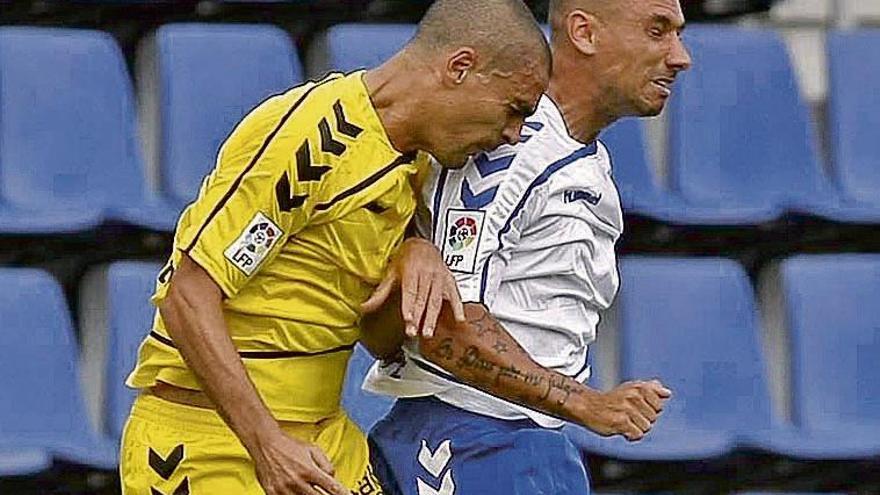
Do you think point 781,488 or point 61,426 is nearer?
point 61,426

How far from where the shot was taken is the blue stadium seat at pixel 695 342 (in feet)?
18.3

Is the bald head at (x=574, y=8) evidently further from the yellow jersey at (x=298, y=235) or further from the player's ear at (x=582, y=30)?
the yellow jersey at (x=298, y=235)

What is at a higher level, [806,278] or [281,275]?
[281,275]

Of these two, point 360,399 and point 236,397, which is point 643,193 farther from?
point 236,397

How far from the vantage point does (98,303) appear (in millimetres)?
5371

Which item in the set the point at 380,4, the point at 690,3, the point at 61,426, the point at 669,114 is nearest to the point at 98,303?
the point at 61,426

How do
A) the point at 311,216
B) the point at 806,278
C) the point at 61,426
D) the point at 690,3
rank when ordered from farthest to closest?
the point at 690,3
the point at 806,278
the point at 61,426
the point at 311,216

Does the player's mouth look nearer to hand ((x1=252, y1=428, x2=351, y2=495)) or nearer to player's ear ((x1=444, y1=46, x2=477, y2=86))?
player's ear ((x1=444, y1=46, x2=477, y2=86))

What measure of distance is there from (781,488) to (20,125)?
2.16 meters

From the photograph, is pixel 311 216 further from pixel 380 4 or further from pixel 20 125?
pixel 380 4

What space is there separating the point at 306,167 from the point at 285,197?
0.05 metres

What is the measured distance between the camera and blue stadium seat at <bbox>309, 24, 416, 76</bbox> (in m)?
5.67

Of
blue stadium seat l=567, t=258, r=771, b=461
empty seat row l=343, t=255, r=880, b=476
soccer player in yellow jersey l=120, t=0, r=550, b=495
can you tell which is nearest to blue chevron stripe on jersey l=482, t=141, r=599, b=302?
soccer player in yellow jersey l=120, t=0, r=550, b=495

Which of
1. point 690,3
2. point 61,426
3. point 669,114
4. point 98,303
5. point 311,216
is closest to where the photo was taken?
point 311,216
